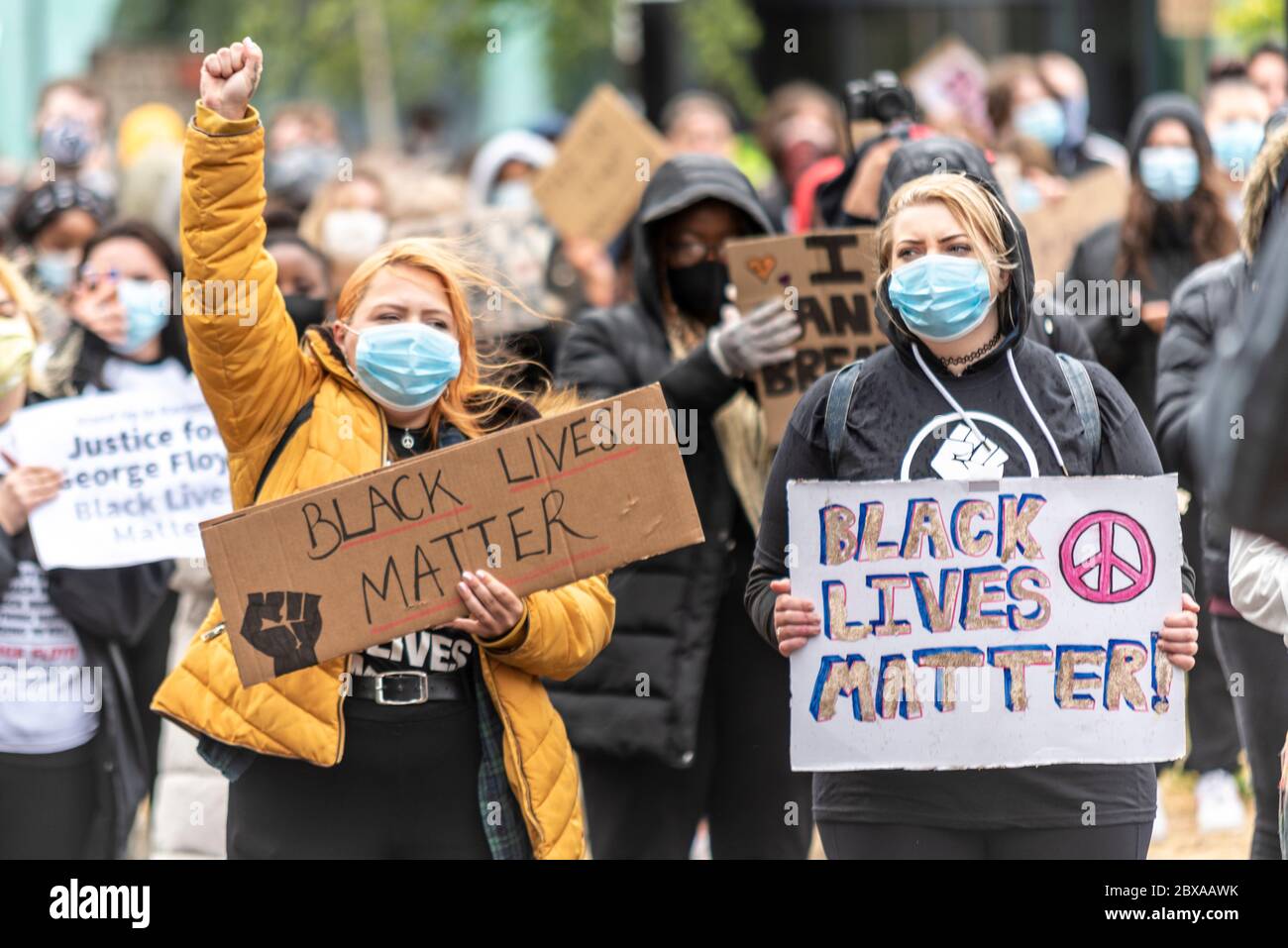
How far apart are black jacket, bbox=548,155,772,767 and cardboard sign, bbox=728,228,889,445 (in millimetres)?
139

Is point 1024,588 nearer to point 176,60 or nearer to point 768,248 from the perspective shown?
point 768,248

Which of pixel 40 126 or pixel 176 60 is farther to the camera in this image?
pixel 176 60

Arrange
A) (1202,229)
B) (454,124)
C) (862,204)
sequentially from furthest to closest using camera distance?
(454,124) < (1202,229) < (862,204)

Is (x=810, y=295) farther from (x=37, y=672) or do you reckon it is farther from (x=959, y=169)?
(x=37, y=672)

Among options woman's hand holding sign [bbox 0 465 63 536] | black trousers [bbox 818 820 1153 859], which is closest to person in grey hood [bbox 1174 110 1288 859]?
black trousers [bbox 818 820 1153 859]

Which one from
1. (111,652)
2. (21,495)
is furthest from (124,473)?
(111,652)

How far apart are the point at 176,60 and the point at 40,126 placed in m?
12.8

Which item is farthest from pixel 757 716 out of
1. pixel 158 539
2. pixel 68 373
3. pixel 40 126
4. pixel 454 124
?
pixel 454 124

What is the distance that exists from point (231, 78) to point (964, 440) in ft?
5.05

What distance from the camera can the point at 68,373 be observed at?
18.3 ft

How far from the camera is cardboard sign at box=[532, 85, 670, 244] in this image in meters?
8.79

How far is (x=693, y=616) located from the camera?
16.6 ft

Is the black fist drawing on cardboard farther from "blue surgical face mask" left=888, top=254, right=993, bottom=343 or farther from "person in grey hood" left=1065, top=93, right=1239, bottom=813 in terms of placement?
"person in grey hood" left=1065, top=93, right=1239, bottom=813

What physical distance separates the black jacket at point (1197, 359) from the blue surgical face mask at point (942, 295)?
1146 mm
